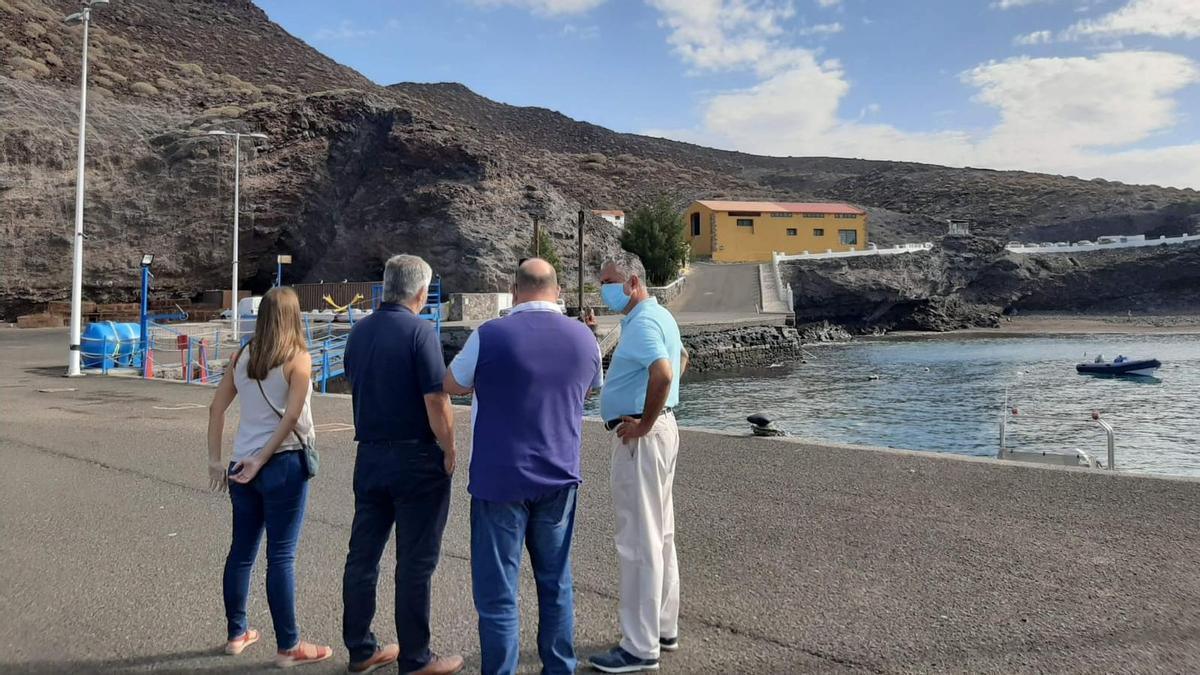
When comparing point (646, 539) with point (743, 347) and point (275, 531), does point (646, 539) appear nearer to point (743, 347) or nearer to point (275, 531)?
point (275, 531)

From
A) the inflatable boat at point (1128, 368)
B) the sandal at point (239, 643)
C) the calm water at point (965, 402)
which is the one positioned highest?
the inflatable boat at point (1128, 368)

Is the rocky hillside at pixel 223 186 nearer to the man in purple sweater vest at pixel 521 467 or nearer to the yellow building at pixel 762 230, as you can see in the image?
the yellow building at pixel 762 230

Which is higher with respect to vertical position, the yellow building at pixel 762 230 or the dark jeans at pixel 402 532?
the yellow building at pixel 762 230

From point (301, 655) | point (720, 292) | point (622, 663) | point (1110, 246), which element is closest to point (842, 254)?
point (720, 292)

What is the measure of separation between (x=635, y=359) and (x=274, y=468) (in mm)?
1756

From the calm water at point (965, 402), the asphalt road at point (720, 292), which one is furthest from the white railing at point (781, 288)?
the calm water at point (965, 402)

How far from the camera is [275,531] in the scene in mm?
3719

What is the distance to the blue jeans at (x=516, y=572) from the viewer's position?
3.22 metres

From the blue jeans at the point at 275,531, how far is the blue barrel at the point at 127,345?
62.2 ft

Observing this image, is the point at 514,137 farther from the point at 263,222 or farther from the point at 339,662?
the point at 339,662

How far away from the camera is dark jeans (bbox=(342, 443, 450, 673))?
345 centimetres

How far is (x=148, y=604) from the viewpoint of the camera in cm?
446

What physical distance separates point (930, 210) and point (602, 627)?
120511 mm

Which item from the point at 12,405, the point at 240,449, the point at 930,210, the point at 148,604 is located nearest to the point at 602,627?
the point at 240,449
